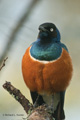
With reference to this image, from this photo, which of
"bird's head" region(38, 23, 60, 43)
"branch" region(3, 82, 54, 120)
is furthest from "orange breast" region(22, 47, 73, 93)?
"branch" region(3, 82, 54, 120)

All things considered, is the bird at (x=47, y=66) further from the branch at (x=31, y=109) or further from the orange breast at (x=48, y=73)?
the branch at (x=31, y=109)

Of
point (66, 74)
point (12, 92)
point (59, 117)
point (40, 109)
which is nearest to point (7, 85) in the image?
point (12, 92)

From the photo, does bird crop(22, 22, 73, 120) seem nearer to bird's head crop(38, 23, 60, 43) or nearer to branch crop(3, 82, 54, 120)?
bird's head crop(38, 23, 60, 43)

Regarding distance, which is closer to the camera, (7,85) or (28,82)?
(7,85)

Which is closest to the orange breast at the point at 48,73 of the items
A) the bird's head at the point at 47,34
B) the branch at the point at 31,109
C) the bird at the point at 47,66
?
the bird at the point at 47,66

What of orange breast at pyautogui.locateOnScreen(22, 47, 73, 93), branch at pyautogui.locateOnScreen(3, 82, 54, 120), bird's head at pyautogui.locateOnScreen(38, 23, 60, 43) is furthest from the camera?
bird's head at pyautogui.locateOnScreen(38, 23, 60, 43)

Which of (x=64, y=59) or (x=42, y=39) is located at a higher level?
(x=42, y=39)

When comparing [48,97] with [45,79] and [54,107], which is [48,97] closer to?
[54,107]
